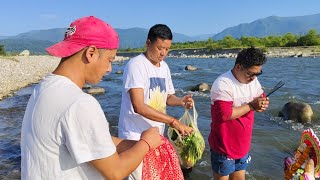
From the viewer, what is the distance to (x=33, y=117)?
5.32 ft

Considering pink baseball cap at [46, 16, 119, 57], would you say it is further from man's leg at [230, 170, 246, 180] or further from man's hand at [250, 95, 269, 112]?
man's leg at [230, 170, 246, 180]

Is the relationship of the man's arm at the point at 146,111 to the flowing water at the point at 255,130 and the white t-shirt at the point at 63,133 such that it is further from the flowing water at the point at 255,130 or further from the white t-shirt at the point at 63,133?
the flowing water at the point at 255,130

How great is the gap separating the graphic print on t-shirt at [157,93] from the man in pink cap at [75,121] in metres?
1.63

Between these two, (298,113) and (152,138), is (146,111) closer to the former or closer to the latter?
(152,138)

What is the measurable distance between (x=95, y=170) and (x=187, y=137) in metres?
1.87

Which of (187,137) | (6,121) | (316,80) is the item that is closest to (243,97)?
(187,137)

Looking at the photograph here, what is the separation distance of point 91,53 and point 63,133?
414 millimetres

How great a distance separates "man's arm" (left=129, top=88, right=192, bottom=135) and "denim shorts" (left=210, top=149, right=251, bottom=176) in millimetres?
649

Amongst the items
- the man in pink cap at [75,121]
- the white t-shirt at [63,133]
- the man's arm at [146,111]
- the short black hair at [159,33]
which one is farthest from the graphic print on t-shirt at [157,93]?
the white t-shirt at [63,133]

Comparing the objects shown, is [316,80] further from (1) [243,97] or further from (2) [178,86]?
(1) [243,97]

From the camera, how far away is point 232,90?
3.46 meters

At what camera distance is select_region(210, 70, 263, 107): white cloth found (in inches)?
135

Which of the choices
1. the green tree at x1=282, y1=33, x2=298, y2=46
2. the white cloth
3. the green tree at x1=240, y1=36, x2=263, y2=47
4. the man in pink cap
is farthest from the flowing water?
the green tree at x1=240, y1=36, x2=263, y2=47

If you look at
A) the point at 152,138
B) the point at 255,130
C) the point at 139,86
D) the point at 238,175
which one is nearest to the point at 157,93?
the point at 139,86
